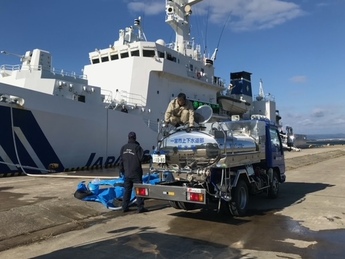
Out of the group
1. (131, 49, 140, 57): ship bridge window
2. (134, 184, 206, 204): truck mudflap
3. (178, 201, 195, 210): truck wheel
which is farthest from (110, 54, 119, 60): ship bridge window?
(134, 184, 206, 204): truck mudflap

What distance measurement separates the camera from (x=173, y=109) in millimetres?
7676

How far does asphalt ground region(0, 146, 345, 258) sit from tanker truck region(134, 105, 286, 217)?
0.49m

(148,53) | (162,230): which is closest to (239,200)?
(162,230)

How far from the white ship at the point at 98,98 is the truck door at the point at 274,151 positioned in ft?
28.3

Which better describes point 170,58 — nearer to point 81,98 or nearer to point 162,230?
point 81,98

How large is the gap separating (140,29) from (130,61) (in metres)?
3.19

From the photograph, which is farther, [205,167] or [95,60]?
[95,60]

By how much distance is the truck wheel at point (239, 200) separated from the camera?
22.6 ft

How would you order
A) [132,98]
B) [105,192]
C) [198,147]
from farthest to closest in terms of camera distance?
[132,98] < [105,192] < [198,147]

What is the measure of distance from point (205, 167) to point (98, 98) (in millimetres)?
10433

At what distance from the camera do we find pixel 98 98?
1595cm

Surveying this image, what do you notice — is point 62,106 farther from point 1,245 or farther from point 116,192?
point 1,245

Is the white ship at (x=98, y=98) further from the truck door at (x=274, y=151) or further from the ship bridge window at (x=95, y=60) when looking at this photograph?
the truck door at (x=274, y=151)

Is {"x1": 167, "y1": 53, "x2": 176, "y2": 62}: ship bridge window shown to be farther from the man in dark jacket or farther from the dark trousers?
the dark trousers
